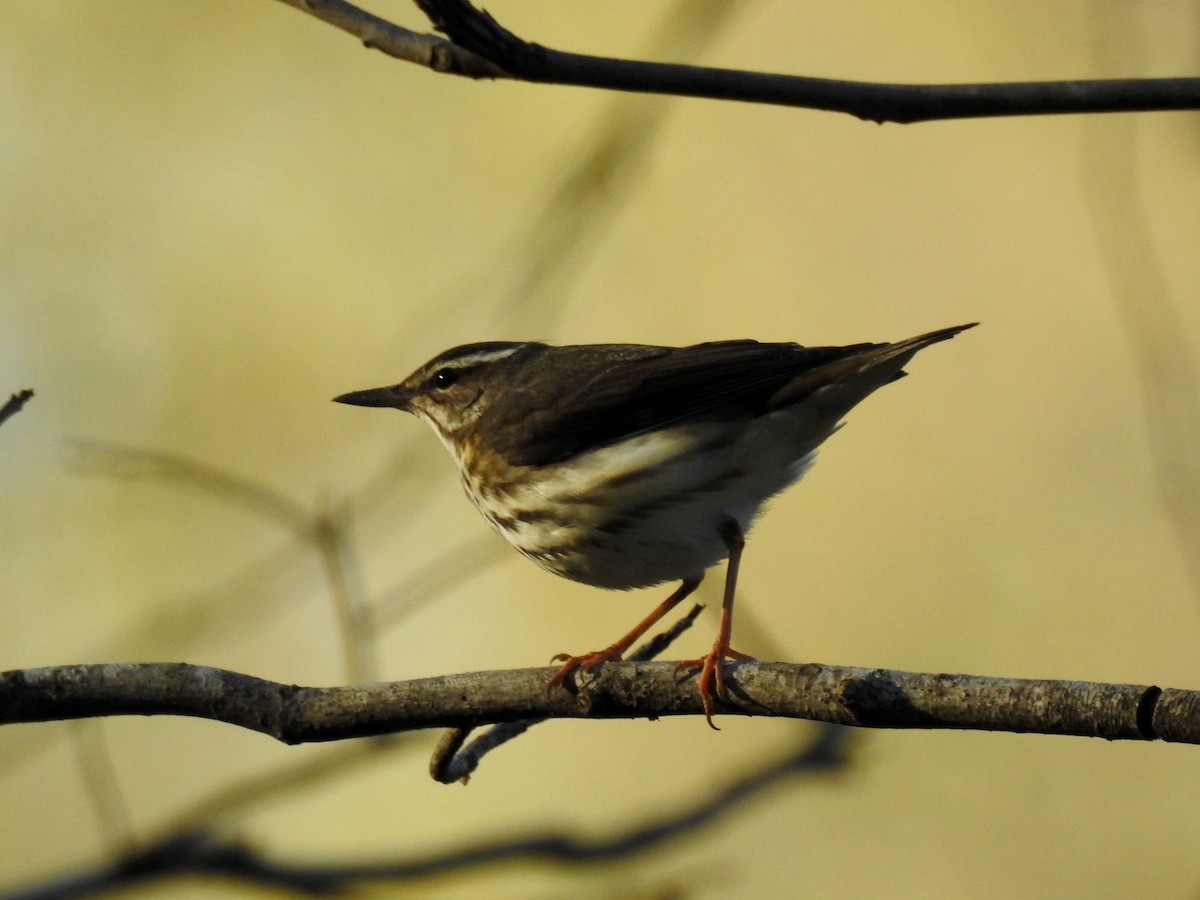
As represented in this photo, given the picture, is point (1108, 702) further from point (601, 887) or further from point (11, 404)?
point (601, 887)

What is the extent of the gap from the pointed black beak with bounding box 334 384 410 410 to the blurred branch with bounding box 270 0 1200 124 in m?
2.90

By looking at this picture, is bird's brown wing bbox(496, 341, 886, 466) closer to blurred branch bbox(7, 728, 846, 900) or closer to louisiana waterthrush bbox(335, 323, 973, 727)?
louisiana waterthrush bbox(335, 323, 973, 727)

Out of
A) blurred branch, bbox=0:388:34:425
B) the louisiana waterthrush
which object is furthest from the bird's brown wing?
blurred branch, bbox=0:388:34:425

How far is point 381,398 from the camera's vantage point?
221 inches

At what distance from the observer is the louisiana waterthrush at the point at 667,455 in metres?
4.29

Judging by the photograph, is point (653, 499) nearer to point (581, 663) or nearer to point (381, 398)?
point (581, 663)

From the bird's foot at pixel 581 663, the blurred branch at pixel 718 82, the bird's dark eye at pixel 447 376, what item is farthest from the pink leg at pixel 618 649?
the blurred branch at pixel 718 82

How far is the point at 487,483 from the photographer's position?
15.6ft

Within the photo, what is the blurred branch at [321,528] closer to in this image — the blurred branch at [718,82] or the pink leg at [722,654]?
the pink leg at [722,654]

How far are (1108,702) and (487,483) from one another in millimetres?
2608

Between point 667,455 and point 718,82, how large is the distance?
191 centimetres

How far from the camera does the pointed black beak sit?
18.1ft

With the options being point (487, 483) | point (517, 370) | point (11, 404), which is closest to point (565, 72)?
point (11, 404)

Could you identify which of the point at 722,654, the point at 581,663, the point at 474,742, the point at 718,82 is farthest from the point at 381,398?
the point at 718,82
